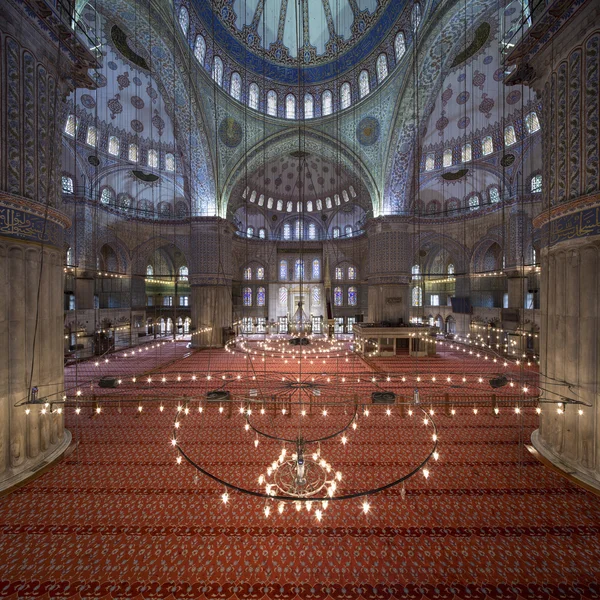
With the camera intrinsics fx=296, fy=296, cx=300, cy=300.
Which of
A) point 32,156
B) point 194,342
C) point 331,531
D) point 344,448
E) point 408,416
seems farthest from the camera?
point 194,342

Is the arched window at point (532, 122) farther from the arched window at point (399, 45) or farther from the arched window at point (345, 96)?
the arched window at point (345, 96)

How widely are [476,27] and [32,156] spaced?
1284 cm

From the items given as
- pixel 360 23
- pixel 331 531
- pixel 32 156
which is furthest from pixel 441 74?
pixel 331 531

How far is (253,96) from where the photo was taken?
12.5 meters

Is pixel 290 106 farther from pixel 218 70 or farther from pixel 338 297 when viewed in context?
pixel 338 297

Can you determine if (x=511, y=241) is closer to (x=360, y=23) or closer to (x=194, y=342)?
(x=360, y=23)

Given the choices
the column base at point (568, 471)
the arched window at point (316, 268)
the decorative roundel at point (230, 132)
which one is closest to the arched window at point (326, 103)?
the decorative roundel at point (230, 132)

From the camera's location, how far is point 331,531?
112 inches

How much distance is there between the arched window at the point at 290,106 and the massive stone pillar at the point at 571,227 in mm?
10762

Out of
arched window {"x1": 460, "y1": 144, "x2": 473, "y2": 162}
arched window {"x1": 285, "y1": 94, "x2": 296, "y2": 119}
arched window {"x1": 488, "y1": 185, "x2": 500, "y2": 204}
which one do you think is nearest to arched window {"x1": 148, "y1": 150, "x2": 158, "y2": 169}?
arched window {"x1": 285, "y1": 94, "x2": 296, "y2": 119}

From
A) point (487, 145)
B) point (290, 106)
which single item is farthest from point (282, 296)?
point (487, 145)

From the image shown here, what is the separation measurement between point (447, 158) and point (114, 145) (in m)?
15.8

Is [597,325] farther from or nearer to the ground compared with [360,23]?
nearer to the ground

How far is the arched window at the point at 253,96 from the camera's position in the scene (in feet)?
40.5
